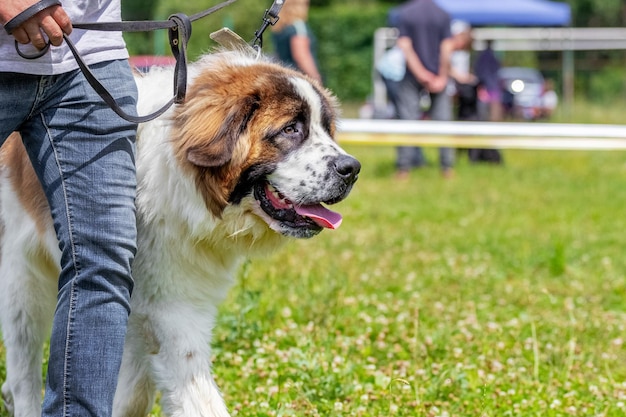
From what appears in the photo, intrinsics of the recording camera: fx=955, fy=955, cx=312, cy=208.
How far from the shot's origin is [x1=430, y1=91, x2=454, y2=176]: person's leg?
1330cm

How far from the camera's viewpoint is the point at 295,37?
10570 millimetres

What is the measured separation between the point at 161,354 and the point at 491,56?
600 inches

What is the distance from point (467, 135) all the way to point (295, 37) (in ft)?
7.56

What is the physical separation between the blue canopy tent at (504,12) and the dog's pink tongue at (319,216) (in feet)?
73.1

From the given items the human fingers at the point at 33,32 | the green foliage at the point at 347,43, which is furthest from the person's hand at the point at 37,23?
the green foliage at the point at 347,43

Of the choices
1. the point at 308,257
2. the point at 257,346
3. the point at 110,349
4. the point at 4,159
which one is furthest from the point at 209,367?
the point at 308,257

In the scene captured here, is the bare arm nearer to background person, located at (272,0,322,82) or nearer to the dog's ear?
background person, located at (272,0,322,82)

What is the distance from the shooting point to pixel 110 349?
9.48 ft

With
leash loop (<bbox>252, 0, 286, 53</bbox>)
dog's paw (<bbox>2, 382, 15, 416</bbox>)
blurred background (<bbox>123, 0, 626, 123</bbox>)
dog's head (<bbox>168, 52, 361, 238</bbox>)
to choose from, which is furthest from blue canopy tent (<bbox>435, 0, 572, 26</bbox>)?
dog's head (<bbox>168, 52, 361, 238</bbox>)

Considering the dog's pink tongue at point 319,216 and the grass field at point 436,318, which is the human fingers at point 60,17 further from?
the grass field at point 436,318

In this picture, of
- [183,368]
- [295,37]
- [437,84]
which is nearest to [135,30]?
[183,368]

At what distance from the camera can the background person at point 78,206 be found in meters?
2.84

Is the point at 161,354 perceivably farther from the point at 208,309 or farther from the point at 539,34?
the point at 539,34

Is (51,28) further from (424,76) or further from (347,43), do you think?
(347,43)
